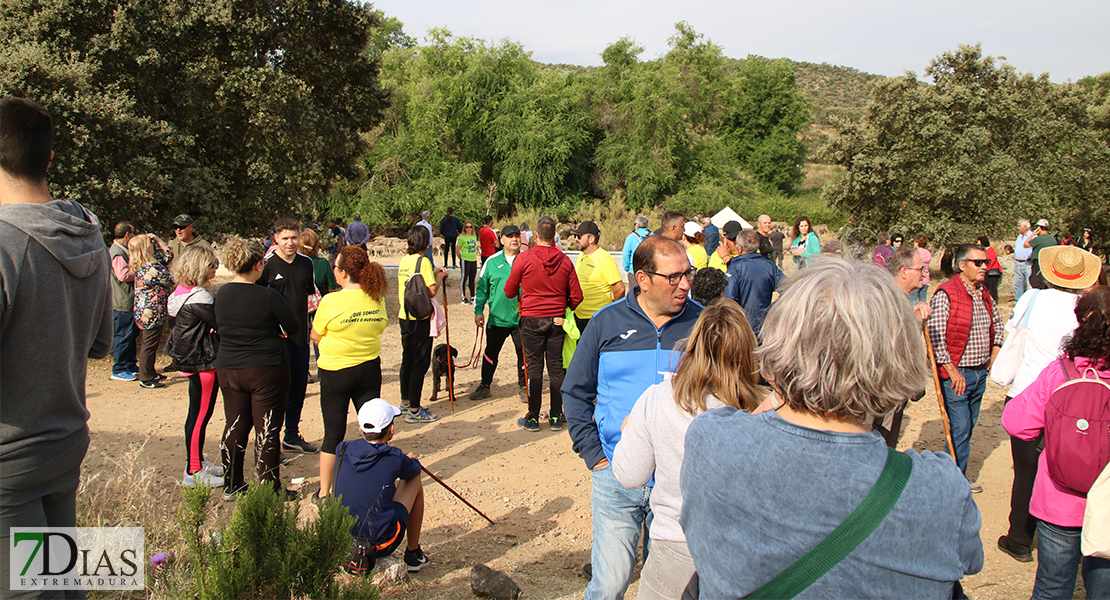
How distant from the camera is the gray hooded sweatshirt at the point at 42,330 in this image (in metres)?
2.17

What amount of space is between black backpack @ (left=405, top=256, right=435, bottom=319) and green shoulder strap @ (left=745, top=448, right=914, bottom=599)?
222 inches

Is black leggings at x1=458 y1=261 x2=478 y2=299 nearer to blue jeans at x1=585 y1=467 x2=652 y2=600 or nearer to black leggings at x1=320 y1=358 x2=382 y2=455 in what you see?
black leggings at x1=320 y1=358 x2=382 y2=455

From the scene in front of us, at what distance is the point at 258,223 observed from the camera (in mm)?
12531

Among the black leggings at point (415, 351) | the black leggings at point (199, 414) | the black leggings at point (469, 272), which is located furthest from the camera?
the black leggings at point (469, 272)

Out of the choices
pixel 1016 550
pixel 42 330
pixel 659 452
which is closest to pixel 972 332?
pixel 1016 550

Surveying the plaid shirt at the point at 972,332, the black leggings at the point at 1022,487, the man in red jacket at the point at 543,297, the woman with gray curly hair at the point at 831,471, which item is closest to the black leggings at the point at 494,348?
the man in red jacket at the point at 543,297

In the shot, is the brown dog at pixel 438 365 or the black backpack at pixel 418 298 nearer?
the black backpack at pixel 418 298

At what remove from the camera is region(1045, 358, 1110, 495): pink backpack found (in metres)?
2.88

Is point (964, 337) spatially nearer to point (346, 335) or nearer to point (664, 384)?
point (664, 384)

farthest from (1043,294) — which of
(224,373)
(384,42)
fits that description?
(384,42)

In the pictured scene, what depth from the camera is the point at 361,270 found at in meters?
4.99

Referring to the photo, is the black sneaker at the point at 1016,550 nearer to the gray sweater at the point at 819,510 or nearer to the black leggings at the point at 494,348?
the gray sweater at the point at 819,510

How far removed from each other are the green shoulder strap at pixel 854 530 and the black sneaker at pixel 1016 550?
414 cm

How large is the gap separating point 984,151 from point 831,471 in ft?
72.6
